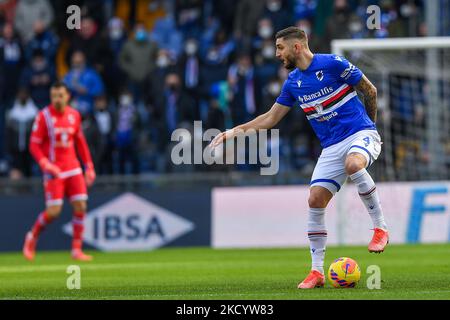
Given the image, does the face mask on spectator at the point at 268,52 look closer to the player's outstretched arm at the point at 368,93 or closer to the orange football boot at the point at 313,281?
the player's outstretched arm at the point at 368,93

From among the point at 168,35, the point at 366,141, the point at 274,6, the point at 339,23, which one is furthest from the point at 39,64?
the point at 366,141

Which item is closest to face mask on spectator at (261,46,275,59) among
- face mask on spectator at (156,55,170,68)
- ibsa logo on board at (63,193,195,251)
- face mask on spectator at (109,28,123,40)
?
face mask on spectator at (156,55,170,68)

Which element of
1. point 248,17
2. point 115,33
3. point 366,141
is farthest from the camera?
point 115,33

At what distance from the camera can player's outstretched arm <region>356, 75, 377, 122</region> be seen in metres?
10.5

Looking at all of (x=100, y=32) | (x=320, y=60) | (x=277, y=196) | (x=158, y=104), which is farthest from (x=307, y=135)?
(x=320, y=60)

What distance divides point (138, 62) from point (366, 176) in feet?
39.5

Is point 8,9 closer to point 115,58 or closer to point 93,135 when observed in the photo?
point 115,58

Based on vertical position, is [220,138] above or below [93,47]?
below

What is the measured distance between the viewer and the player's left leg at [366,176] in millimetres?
10125

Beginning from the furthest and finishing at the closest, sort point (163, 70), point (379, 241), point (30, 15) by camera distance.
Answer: point (30, 15) → point (163, 70) → point (379, 241)

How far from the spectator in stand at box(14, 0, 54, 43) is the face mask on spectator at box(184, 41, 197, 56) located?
3.41 meters

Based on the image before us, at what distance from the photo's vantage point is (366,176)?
10.3 meters

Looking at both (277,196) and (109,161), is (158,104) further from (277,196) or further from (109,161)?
(277,196)

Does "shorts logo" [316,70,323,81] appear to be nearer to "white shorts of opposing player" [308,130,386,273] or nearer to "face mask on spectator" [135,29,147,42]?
"white shorts of opposing player" [308,130,386,273]
